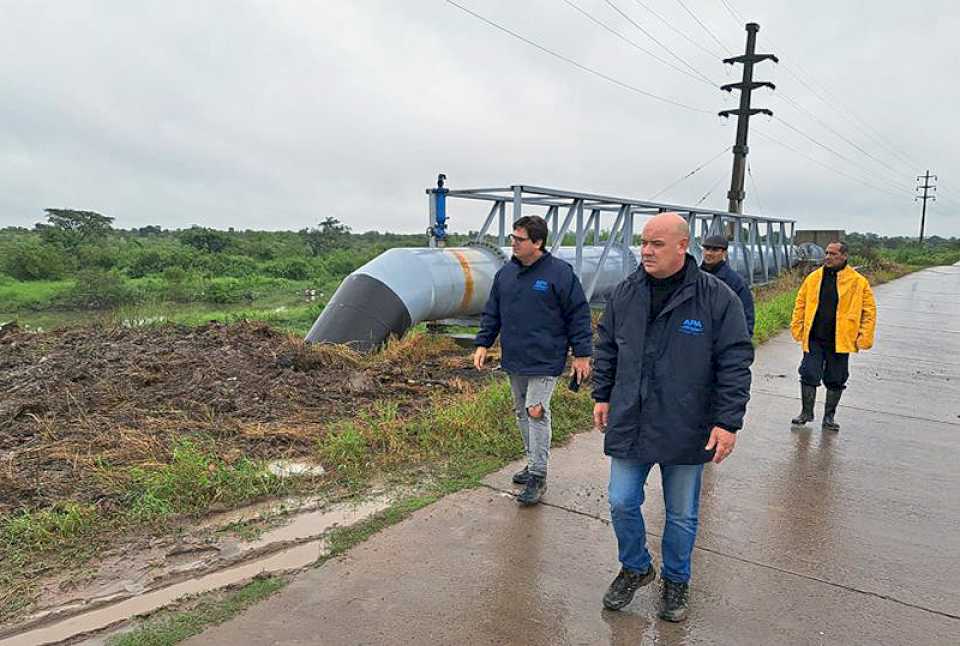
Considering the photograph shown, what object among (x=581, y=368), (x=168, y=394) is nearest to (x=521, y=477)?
(x=581, y=368)

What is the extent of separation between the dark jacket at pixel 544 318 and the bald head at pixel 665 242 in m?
1.07

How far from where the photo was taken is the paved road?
2.52 meters

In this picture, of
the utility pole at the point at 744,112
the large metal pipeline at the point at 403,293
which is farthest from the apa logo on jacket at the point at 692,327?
the utility pole at the point at 744,112

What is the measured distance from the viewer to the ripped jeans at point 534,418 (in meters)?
3.63

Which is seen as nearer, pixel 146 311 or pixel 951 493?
pixel 951 493

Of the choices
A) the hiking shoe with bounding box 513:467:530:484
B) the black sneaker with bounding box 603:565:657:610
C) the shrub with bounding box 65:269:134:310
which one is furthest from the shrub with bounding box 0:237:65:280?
the black sneaker with bounding box 603:565:657:610

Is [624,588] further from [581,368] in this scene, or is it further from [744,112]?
[744,112]

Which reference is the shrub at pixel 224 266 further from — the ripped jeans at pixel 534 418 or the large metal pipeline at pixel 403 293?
the ripped jeans at pixel 534 418

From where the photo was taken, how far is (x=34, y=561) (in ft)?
9.63

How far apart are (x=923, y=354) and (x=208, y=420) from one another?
951 centimetres

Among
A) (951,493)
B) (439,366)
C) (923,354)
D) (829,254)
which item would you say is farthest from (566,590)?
(923,354)

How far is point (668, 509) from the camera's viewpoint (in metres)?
2.65

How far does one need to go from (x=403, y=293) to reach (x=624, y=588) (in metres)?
5.08

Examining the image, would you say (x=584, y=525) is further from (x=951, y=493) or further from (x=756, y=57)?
(x=756, y=57)
